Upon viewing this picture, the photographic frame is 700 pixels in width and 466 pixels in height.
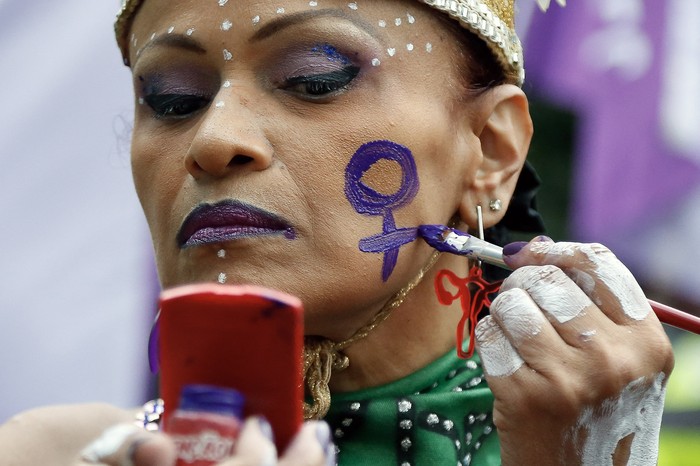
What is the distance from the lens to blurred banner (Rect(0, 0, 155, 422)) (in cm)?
475

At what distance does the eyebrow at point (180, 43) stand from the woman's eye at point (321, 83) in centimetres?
23

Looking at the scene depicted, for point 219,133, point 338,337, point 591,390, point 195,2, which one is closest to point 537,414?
point 591,390

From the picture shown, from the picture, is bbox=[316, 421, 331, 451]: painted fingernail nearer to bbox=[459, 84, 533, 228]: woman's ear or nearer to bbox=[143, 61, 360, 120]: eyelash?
bbox=[143, 61, 360, 120]: eyelash

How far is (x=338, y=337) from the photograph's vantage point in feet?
8.20

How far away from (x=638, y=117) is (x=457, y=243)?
413cm

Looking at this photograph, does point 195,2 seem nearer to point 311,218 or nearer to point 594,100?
point 311,218

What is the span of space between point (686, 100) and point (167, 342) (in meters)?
5.32

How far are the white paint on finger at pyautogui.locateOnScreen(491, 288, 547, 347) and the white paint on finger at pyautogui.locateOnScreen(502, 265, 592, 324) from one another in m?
0.02

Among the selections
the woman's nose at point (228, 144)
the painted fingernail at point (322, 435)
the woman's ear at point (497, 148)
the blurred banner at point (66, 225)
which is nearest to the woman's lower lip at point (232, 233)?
the woman's nose at point (228, 144)

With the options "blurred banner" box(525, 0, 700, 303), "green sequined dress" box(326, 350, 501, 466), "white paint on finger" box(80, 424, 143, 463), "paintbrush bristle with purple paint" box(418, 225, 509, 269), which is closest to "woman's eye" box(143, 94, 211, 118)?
"paintbrush bristle with purple paint" box(418, 225, 509, 269)

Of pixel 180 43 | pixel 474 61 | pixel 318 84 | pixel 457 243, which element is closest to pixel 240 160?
pixel 318 84

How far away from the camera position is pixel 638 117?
6234mm

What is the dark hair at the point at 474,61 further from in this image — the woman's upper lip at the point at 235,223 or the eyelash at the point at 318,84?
the woman's upper lip at the point at 235,223

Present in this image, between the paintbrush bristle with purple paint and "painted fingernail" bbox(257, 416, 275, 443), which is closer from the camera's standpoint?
"painted fingernail" bbox(257, 416, 275, 443)
